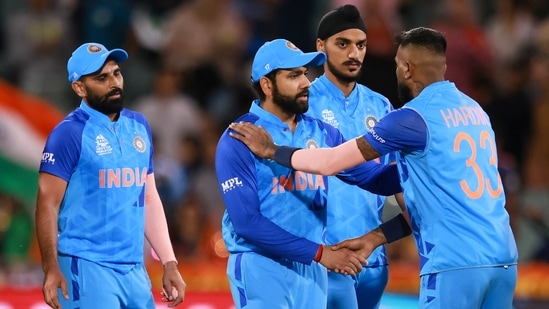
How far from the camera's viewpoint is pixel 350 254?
7.45m

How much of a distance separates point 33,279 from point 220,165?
4621mm

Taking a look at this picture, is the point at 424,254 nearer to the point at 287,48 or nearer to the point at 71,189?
the point at 287,48

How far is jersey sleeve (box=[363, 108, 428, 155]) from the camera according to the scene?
705 centimetres

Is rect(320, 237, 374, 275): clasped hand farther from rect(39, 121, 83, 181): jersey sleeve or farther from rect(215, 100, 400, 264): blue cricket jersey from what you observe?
rect(39, 121, 83, 181): jersey sleeve

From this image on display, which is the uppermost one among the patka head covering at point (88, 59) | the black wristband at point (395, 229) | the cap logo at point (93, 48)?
the cap logo at point (93, 48)

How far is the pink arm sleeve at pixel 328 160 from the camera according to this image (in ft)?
23.8

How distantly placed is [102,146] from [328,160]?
145cm

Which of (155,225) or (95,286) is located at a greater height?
(155,225)

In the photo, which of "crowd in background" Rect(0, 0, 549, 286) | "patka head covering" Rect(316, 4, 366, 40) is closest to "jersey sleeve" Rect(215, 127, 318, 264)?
"patka head covering" Rect(316, 4, 366, 40)

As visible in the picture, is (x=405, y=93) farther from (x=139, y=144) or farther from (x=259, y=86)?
(x=139, y=144)

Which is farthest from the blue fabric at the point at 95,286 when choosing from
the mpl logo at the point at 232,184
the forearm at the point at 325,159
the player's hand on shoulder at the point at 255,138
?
the forearm at the point at 325,159

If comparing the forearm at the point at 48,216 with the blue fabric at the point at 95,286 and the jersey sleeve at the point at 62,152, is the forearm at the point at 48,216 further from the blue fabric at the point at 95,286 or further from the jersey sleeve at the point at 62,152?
the blue fabric at the point at 95,286

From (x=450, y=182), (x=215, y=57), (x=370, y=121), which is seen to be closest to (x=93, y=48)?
(x=370, y=121)

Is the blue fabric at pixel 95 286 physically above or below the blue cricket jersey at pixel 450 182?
below
